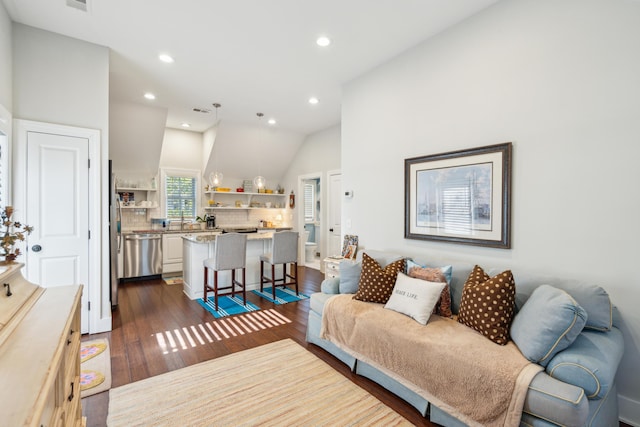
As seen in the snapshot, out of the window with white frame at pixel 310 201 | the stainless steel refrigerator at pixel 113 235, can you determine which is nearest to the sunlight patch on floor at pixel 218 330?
the stainless steel refrigerator at pixel 113 235

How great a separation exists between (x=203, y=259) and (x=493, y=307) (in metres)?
3.97

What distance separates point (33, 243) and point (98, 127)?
1342 millimetres

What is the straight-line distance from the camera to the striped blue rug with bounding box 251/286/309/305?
4628 mm

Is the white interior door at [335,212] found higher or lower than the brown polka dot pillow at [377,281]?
higher

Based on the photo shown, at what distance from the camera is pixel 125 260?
5695 millimetres

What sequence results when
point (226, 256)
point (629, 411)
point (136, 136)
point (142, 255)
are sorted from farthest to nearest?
→ point (142, 255), point (136, 136), point (226, 256), point (629, 411)

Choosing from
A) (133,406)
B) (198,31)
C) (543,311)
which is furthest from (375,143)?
(133,406)

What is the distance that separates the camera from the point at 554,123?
2355 millimetres

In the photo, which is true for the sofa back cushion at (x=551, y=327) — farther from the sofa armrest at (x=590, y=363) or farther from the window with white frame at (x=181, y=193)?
the window with white frame at (x=181, y=193)

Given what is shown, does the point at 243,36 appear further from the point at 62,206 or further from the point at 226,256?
the point at 226,256

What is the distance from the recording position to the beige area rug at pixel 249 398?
206cm

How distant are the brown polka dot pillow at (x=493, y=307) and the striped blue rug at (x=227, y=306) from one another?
287 centimetres

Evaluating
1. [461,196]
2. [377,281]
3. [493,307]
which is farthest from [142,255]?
[493,307]

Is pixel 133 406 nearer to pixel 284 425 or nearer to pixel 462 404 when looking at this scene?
pixel 284 425
